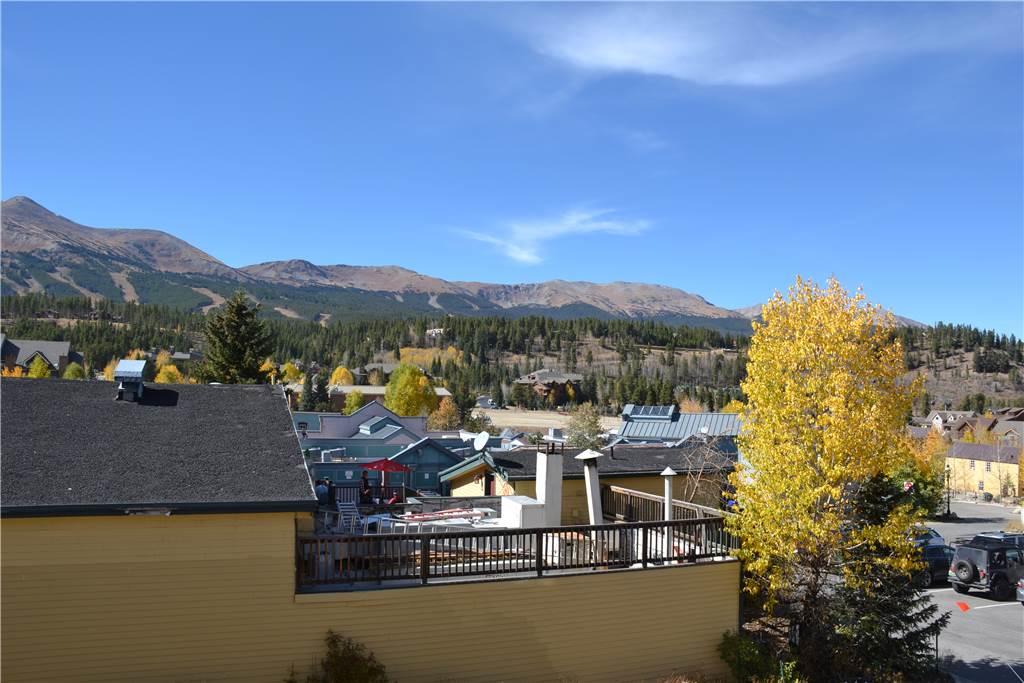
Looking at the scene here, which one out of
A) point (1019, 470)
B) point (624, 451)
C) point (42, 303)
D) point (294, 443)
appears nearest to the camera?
point (294, 443)

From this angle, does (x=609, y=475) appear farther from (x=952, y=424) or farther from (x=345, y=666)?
(x=952, y=424)

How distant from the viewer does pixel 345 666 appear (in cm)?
1078

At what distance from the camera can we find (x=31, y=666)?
9719mm

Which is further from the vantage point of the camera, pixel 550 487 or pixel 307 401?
pixel 307 401

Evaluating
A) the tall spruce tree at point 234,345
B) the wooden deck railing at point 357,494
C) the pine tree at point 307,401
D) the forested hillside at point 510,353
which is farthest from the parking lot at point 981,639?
the forested hillside at point 510,353

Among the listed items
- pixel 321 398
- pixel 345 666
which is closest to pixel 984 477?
pixel 345 666

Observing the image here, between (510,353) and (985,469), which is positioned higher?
(510,353)

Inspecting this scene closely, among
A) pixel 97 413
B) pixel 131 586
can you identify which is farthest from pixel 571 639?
pixel 97 413

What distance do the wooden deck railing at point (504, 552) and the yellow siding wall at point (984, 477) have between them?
5850cm

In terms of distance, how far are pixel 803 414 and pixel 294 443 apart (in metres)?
9.03

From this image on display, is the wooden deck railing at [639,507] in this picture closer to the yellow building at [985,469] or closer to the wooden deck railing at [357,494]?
the wooden deck railing at [357,494]

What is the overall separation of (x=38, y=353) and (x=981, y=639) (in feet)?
421

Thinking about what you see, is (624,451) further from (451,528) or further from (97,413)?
(97,413)

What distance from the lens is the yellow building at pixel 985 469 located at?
61750 millimetres
